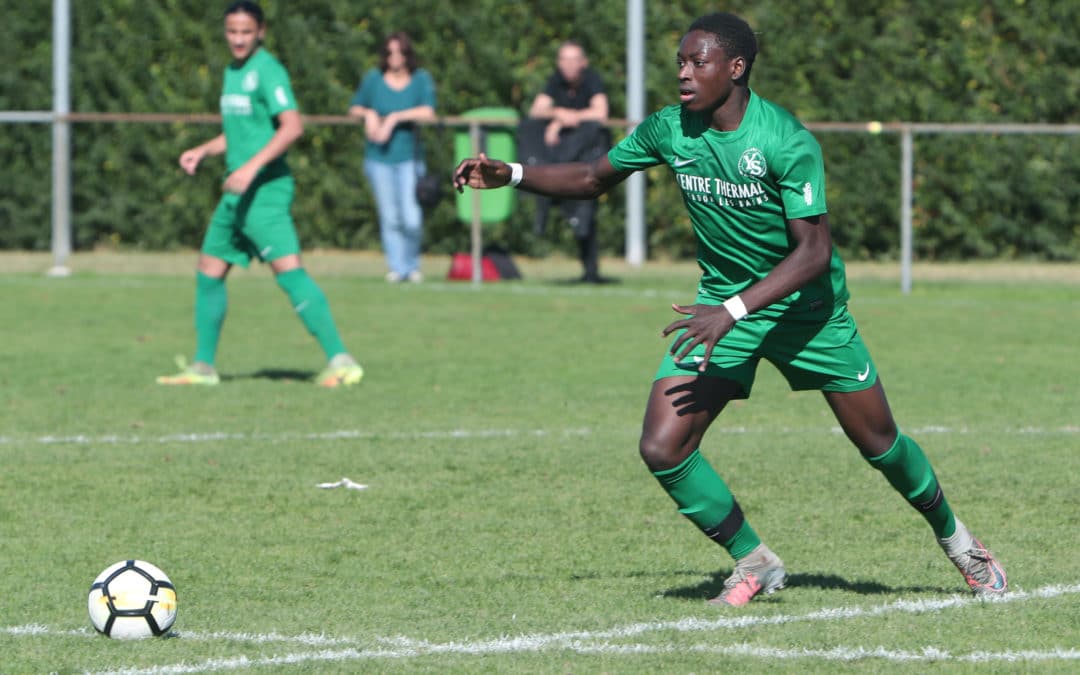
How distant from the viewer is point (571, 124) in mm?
17984

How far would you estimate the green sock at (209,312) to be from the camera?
1198cm

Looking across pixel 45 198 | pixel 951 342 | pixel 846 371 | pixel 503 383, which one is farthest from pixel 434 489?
pixel 45 198

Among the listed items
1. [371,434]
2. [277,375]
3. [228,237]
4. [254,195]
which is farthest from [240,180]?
[371,434]

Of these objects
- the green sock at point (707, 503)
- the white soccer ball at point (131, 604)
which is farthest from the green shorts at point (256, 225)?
the white soccer ball at point (131, 604)

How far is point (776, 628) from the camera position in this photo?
607cm

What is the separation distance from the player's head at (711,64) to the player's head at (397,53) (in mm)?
11979

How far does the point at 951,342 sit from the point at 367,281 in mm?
6763

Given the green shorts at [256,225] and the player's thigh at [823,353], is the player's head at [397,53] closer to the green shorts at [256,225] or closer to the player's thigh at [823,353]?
the green shorts at [256,225]

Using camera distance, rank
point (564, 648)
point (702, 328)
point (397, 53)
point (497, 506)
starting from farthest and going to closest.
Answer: point (397, 53), point (497, 506), point (702, 328), point (564, 648)

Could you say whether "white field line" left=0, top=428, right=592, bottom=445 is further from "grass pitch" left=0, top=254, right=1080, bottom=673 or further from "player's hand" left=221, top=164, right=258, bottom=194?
"player's hand" left=221, top=164, right=258, bottom=194

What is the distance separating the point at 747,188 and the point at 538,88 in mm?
14854

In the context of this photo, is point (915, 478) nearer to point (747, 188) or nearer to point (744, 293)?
point (744, 293)

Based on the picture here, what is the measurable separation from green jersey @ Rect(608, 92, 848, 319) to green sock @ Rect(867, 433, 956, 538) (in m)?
0.53

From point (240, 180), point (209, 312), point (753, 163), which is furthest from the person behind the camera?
point (209, 312)
